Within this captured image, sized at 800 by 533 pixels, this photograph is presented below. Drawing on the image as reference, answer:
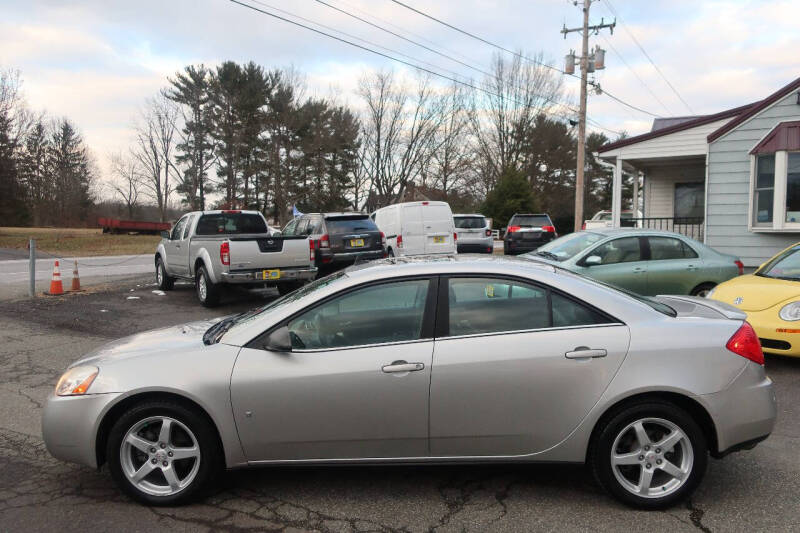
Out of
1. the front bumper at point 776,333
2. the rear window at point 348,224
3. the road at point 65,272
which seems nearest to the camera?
the front bumper at point 776,333

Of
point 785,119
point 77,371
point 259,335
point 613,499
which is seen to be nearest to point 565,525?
point 613,499

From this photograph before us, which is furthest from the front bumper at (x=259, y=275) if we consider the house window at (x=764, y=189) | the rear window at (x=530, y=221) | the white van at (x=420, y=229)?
the rear window at (x=530, y=221)

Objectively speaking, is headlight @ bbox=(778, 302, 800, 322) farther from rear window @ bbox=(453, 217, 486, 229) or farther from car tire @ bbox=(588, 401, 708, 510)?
rear window @ bbox=(453, 217, 486, 229)

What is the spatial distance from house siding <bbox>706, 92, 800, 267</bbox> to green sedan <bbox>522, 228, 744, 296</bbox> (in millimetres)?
4584

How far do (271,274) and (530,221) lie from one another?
13865 millimetres

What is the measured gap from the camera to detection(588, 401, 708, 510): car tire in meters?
3.38

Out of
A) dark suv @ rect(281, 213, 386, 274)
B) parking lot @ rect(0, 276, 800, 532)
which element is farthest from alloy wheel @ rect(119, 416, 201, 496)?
dark suv @ rect(281, 213, 386, 274)

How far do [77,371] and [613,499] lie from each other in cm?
336

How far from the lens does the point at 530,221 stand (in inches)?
890

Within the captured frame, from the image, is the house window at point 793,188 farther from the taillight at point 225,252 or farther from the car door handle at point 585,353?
the car door handle at point 585,353

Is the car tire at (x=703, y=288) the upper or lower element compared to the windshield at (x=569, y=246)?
lower

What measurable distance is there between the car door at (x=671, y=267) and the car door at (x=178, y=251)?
29.5ft

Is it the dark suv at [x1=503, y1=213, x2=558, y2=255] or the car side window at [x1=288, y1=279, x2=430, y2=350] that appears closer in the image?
the car side window at [x1=288, y1=279, x2=430, y2=350]

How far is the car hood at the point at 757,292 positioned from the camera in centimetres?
647
